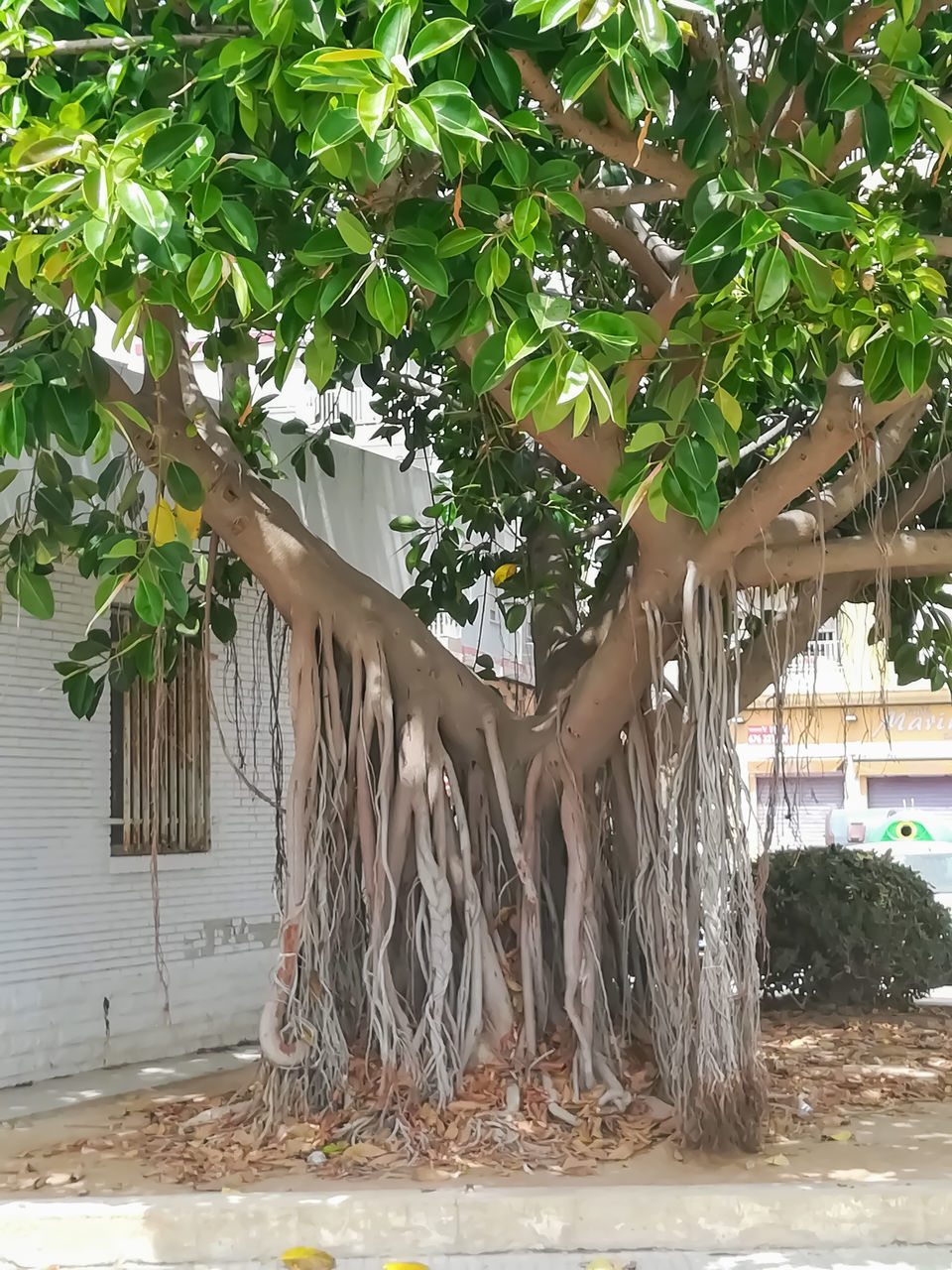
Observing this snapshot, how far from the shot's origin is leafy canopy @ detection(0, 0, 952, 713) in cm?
353

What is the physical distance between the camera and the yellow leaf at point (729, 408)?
4352 millimetres

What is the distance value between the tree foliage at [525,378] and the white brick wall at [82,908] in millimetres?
1099

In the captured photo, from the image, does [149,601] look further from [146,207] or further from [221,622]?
[221,622]

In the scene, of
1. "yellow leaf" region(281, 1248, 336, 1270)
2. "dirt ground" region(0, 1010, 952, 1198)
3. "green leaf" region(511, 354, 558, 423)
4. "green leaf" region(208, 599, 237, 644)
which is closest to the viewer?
"green leaf" region(511, 354, 558, 423)

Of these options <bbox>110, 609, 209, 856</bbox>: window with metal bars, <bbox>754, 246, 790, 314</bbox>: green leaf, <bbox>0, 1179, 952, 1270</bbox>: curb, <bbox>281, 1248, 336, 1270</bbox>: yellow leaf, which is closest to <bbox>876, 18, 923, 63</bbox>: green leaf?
<bbox>754, 246, 790, 314</bbox>: green leaf

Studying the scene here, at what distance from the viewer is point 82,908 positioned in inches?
306

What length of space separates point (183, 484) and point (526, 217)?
177 cm

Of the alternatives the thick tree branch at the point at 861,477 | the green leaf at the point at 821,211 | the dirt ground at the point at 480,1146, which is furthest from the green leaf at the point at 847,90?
the dirt ground at the point at 480,1146

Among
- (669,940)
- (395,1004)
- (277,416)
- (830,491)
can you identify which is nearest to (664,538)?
(830,491)

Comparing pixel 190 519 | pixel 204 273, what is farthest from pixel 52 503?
pixel 204 273

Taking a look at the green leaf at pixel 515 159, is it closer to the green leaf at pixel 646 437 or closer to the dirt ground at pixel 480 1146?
the green leaf at pixel 646 437

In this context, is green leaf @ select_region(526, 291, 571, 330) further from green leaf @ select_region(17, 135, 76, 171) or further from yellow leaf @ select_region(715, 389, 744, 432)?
green leaf @ select_region(17, 135, 76, 171)

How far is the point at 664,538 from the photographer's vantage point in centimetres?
553

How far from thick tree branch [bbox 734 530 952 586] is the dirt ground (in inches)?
84.5
